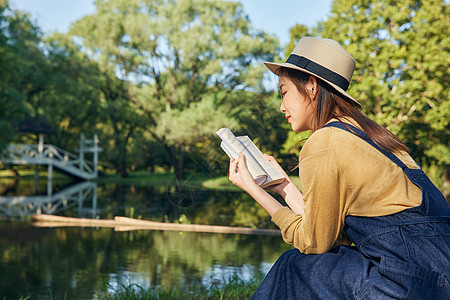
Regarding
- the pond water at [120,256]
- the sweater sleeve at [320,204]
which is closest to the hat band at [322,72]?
the sweater sleeve at [320,204]

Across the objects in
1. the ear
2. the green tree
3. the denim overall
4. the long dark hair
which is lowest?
the denim overall

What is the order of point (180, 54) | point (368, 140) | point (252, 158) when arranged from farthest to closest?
point (180, 54) < point (252, 158) < point (368, 140)

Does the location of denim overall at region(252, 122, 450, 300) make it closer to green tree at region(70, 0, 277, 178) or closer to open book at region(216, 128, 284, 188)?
open book at region(216, 128, 284, 188)

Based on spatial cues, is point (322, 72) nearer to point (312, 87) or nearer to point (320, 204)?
point (312, 87)

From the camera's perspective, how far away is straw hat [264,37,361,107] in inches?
83.9

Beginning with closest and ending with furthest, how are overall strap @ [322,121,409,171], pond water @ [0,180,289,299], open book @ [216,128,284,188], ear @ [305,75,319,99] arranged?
1. overall strap @ [322,121,409,171]
2. ear @ [305,75,319,99]
3. open book @ [216,128,284,188]
4. pond water @ [0,180,289,299]

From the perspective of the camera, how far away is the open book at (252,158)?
7.50 ft

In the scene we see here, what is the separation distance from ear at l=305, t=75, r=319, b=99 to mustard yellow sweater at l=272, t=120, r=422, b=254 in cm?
27

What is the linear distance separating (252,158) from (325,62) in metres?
0.53

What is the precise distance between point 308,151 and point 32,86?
31729 mm

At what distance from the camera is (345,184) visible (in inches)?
75.2

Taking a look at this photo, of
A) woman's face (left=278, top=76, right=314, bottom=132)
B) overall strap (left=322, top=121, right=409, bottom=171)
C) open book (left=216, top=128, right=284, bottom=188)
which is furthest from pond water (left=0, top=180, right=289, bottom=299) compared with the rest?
overall strap (left=322, top=121, right=409, bottom=171)

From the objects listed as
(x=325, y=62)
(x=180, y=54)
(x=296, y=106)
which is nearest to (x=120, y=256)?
(x=296, y=106)

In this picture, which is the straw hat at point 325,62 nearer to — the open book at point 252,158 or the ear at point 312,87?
the ear at point 312,87
